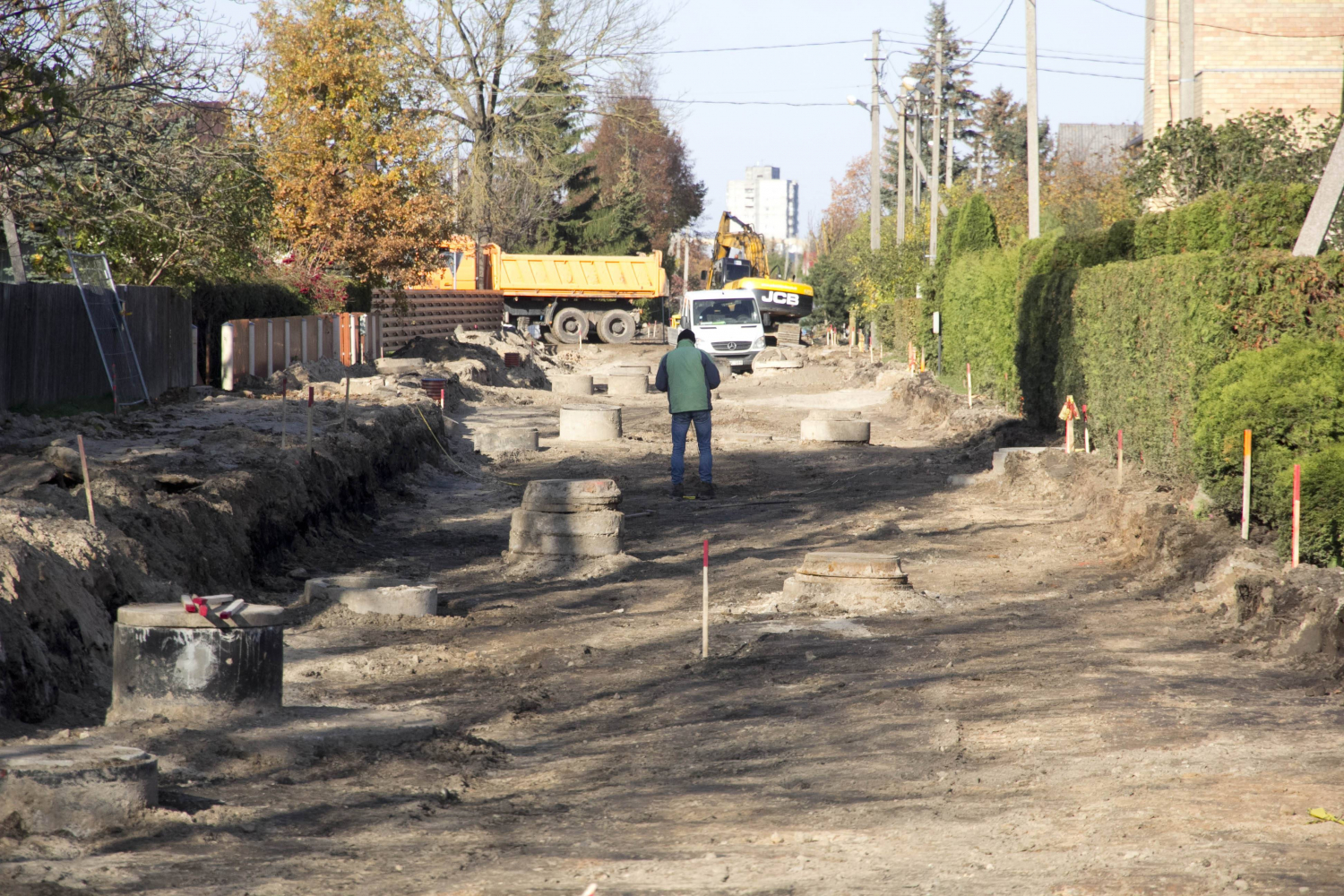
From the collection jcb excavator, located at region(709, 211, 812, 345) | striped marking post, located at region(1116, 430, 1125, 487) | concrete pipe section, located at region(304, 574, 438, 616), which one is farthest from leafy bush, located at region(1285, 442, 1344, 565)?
jcb excavator, located at region(709, 211, 812, 345)

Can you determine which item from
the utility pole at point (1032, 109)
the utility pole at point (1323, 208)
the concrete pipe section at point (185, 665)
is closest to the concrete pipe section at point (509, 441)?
the utility pole at point (1032, 109)

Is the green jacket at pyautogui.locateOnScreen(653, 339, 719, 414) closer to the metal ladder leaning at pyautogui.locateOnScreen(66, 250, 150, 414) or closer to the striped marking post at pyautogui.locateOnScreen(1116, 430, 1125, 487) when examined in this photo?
the striped marking post at pyautogui.locateOnScreen(1116, 430, 1125, 487)

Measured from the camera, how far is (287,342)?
22.5m

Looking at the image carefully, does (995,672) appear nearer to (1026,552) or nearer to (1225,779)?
(1225,779)

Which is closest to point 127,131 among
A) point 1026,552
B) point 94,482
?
point 94,482

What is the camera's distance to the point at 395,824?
4879mm

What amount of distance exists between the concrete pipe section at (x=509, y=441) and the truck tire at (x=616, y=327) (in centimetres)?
2605

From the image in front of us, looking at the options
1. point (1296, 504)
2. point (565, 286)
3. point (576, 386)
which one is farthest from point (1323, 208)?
point (565, 286)

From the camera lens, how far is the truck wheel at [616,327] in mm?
45281

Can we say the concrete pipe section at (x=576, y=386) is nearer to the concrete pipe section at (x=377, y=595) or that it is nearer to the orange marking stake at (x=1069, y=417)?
the orange marking stake at (x=1069, y=417)

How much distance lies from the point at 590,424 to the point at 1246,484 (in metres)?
12.2

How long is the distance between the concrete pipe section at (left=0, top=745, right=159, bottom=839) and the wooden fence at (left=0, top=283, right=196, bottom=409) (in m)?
10.3

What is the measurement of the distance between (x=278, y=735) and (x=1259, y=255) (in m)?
7.75

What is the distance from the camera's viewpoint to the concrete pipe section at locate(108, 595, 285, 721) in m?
5.89
